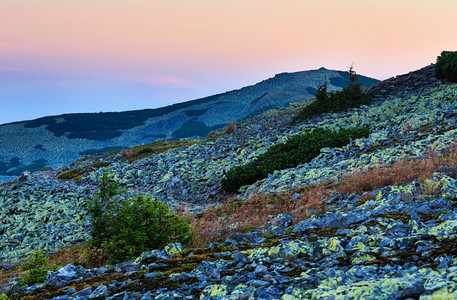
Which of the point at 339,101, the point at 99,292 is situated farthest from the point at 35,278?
the point at 339,101

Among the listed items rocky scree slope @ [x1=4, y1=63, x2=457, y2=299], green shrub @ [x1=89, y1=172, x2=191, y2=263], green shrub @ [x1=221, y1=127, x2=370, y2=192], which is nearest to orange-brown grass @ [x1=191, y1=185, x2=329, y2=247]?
rocky scree slope @ [x1=4, y1=63, x2=457, y2=299]

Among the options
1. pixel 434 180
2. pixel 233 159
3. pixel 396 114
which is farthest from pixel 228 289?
pixel 396 114

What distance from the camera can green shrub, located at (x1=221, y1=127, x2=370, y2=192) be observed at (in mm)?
23125

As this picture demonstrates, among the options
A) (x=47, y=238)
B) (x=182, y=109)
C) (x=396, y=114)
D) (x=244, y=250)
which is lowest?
(x=47, y=238)

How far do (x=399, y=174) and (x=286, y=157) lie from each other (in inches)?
449

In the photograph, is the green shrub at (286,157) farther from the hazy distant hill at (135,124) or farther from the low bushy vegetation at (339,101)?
the hazy distant hill at (135,124)

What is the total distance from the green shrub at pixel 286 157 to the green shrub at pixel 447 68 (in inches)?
642

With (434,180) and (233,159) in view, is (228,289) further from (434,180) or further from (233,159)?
(233,159)

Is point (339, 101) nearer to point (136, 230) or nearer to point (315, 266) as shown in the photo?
point (136, 230)

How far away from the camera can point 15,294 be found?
25.7ft

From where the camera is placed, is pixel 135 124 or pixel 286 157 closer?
pixel 286 157

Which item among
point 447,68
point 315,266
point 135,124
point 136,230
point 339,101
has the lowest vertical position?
point 315,266

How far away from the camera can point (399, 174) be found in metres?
12.9

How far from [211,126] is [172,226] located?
4417 inches
